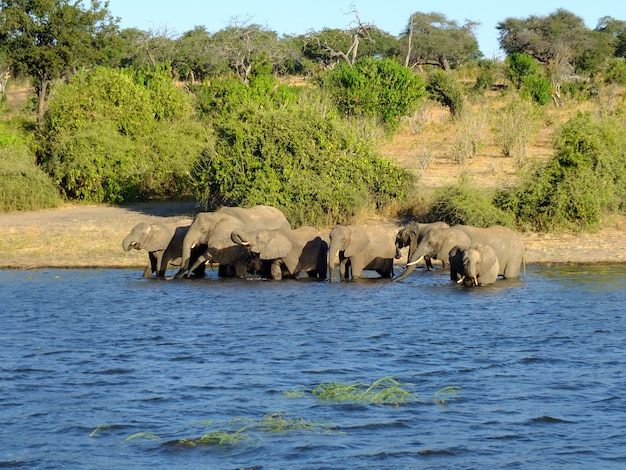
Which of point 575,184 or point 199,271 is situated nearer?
point 199,271

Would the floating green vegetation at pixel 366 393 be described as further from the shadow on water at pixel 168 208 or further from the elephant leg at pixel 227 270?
the shadow on water at pixel 168 208

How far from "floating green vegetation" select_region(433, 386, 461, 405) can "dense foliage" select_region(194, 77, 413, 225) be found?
11.9 metres

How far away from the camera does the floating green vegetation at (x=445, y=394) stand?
35.8 feet

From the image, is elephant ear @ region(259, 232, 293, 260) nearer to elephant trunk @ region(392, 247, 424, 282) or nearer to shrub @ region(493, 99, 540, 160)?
elephant trunk @ region(392, 247, 424, 282)

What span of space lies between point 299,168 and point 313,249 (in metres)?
4.88

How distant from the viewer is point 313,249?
749 inches

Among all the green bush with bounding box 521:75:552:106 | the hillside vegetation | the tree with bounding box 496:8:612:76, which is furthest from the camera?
the tree with bounding box 496:8:612:76

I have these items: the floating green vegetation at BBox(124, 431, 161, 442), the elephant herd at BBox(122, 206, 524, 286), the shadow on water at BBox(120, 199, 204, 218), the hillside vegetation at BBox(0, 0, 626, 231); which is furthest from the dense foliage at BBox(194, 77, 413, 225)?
the floating green vegetation at BBox(124, 431, 161, 442)

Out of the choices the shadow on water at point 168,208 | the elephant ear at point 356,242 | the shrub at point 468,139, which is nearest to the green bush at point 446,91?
the shrub at point 468,139

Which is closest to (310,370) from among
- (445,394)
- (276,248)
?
(445,394)

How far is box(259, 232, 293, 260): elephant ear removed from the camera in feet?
59.9

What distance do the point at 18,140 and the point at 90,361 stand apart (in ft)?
63.0

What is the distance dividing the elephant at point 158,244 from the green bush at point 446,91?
2325 cm

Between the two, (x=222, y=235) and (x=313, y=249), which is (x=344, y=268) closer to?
(x=313, y=249)
